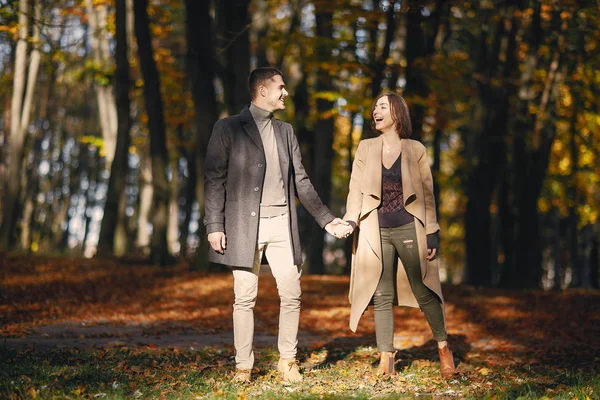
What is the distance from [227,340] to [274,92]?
14.1ft

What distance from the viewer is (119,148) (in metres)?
19.4

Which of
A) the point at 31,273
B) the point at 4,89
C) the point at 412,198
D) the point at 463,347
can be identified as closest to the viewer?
the point at 412,198

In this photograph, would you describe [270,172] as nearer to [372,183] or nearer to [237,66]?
[372,183]

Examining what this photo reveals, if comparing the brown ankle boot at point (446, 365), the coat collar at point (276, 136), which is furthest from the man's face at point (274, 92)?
the brown ankle boot at point (446, 365)

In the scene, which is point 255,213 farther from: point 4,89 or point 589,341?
point 4,89

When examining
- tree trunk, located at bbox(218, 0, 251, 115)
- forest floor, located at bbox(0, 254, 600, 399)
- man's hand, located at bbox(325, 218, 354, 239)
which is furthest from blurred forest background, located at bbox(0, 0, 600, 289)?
man's hand, located at bbox(325, 218, 354, 239)

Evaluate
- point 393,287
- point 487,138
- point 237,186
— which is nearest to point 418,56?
point 487,138

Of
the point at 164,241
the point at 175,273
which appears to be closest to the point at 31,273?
the point at 175,273

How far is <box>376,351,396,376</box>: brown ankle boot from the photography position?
271 inches

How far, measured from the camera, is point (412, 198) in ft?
22.3

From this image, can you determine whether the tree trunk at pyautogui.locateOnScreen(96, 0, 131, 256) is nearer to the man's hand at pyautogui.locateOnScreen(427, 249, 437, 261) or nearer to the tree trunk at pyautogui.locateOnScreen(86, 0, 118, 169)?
the tree trunk at pyautogui.locateOnScreen(86, 0, 118, 169)

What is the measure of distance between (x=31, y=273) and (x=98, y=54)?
10907 millimetres

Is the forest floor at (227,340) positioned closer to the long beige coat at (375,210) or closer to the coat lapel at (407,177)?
the long beige coat at (375,210)

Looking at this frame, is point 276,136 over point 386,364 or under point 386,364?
over
